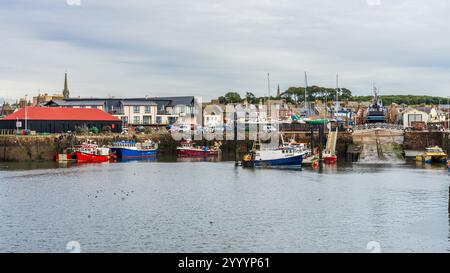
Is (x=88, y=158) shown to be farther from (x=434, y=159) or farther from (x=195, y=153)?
(x=434, y=159)

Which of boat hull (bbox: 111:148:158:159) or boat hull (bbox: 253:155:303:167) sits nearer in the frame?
boat hull (bbox: 253:155:303:167)

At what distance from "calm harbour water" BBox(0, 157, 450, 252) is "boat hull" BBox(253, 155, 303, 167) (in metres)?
6.98

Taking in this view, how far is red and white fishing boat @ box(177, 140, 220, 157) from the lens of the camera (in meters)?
106

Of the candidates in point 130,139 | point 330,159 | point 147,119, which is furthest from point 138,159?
point 147,119

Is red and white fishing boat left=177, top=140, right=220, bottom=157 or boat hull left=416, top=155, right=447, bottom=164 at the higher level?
red and white fishing boat left=177, top=140, right=220, bottom=157

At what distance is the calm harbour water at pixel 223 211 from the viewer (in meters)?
33.2

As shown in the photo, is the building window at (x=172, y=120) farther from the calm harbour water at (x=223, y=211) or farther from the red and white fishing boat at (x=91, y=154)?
the calm harbour water at (x=223, y=211)

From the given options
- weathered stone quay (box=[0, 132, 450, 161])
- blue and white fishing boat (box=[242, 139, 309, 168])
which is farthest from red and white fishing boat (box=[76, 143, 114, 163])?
blue and white fishing boat (box=[242, 139, 309, 168])

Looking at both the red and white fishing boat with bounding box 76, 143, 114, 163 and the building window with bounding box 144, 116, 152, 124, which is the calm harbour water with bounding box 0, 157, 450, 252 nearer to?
the red and white fishing boat with bounding box 76, 143, 114, 163

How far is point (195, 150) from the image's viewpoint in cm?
10606

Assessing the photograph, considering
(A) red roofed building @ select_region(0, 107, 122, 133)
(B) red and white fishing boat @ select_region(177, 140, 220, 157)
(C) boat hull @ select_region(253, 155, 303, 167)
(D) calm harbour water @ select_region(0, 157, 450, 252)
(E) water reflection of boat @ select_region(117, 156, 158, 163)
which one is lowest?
(D) calm harbour water @ select_region(0, 157, 450, 252)

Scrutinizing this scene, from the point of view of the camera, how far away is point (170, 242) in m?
33.2
